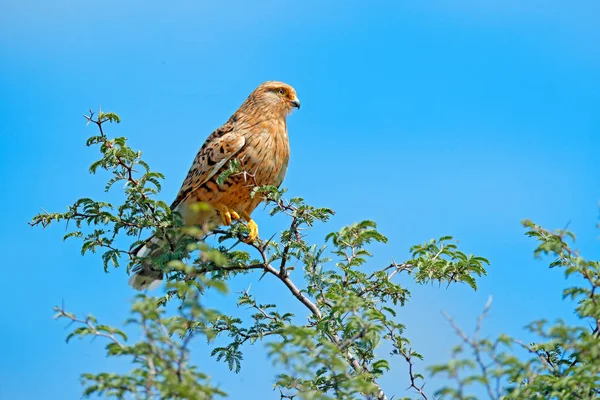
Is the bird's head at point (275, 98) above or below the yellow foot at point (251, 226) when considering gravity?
above

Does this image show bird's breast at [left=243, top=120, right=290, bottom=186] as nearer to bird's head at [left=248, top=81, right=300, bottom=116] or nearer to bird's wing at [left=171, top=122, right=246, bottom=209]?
bird's wing at [left=171, top=122, right=246, bottom=209]

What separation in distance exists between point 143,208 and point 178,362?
2.54 meters

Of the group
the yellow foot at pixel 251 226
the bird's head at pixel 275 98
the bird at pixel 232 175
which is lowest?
the yellow foot at pixel 251 226

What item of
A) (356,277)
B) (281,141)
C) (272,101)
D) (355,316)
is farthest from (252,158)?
(355,316)

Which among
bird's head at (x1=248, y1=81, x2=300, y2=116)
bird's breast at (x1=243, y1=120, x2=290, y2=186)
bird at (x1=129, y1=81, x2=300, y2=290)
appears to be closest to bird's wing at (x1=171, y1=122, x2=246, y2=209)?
bird at (x1=129, y1=81, x2=300, y2=290)

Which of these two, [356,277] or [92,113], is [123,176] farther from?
[356,277]

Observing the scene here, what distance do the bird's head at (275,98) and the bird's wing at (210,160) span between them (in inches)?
24.6

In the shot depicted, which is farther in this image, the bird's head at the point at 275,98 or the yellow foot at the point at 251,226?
the bird's head at the point at 275,98

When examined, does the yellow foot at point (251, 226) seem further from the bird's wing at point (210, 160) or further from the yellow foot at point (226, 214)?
the bird's wing at point (210, 160)

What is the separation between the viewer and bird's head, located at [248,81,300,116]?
26.9 feet

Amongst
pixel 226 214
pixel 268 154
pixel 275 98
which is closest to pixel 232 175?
pixel 226 214

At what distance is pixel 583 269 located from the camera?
395cm

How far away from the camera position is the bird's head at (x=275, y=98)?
8195mm

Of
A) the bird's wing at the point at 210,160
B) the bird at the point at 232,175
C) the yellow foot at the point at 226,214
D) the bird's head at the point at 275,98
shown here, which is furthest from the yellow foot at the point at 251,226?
the bird's head at the point at 275,98
